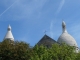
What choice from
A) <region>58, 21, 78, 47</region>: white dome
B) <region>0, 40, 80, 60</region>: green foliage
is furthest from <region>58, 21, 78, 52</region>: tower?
<region>0, 40, 80, 60</region>: green foliage

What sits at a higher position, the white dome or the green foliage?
the white dome

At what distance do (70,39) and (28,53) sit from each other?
37793mm

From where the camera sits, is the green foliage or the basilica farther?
the basilica

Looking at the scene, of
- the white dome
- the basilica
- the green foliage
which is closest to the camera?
the green foliage

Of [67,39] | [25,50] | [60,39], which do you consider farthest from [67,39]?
[25,50]

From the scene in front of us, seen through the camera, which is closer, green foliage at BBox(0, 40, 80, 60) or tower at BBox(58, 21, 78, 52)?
green foliage at BBox(0, 40, 80, 60)

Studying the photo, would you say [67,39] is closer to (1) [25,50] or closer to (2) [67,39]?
(2) [67,39]

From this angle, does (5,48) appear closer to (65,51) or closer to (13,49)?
(13,49)

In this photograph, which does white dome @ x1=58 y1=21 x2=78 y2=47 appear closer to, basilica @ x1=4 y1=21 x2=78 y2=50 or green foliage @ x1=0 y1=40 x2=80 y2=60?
basilica @ x1=4 y1=21 x2=78 y2=50

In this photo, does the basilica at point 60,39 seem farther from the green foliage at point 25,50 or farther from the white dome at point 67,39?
the green foliage at point 25,50

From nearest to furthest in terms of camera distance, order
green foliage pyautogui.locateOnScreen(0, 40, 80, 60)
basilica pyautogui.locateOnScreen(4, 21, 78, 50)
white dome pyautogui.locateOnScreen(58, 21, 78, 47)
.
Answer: green foliage pyautogui.locateOnScreen(0, 40, 80, 60) → basilica pyautogui.locateOnScreen(4, 21, 78, 50) → white dome pyautogui.locateOnScreen(58, 21, 78, 47)

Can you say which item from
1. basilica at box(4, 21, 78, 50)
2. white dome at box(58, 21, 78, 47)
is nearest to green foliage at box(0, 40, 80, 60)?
basilica at box(4, 21, 78, 50)

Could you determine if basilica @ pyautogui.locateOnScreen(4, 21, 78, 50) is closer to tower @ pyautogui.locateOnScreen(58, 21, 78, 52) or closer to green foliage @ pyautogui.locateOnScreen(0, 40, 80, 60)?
tower @ pyautogui.locateOnScreen(58, 21, 78, 52)

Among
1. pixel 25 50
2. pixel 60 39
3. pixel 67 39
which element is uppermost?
pixel 60 39
